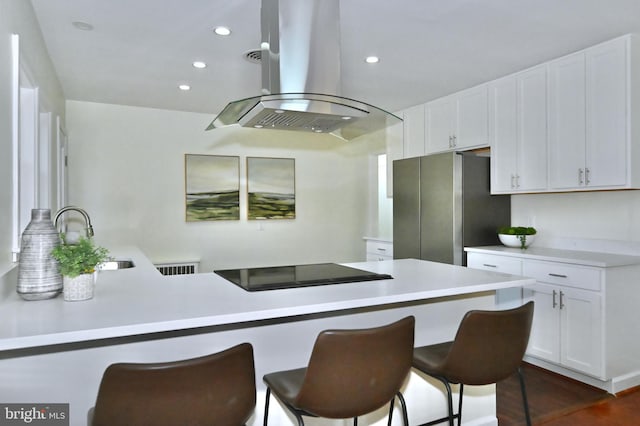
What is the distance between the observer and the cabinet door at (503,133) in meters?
3.67

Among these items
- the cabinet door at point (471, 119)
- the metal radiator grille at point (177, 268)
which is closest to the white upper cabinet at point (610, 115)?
the cabinet door at point (471, 119)

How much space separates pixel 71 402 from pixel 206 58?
2.53 m

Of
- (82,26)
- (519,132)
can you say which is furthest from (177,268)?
(519,132)

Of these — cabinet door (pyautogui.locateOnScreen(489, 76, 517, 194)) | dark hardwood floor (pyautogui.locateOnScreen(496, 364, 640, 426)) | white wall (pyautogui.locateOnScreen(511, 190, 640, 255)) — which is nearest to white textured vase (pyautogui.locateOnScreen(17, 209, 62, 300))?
dark hardwood floor (pyautogui.locateOnScreen(496, 364, 640, 426))

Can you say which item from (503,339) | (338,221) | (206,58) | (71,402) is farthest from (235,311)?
(338,221)

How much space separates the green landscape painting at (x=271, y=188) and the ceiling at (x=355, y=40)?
131 centimetres

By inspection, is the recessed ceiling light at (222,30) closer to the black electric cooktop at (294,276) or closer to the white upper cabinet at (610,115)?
the black electric cooktop at (294,276)

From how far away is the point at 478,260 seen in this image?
371 centimetres

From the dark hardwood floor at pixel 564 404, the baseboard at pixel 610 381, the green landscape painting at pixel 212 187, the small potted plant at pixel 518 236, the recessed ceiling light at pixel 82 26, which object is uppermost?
the recessed ceiling light at pixel 82 26

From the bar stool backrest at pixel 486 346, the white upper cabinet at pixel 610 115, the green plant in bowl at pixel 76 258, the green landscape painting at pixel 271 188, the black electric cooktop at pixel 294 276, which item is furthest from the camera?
the green landscape painting at pixel 271 188

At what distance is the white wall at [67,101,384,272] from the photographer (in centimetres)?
453

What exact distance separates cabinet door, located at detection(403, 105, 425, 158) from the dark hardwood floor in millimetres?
2496

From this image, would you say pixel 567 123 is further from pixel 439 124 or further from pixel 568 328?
pixel 568 328

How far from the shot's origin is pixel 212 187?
5027 mm
